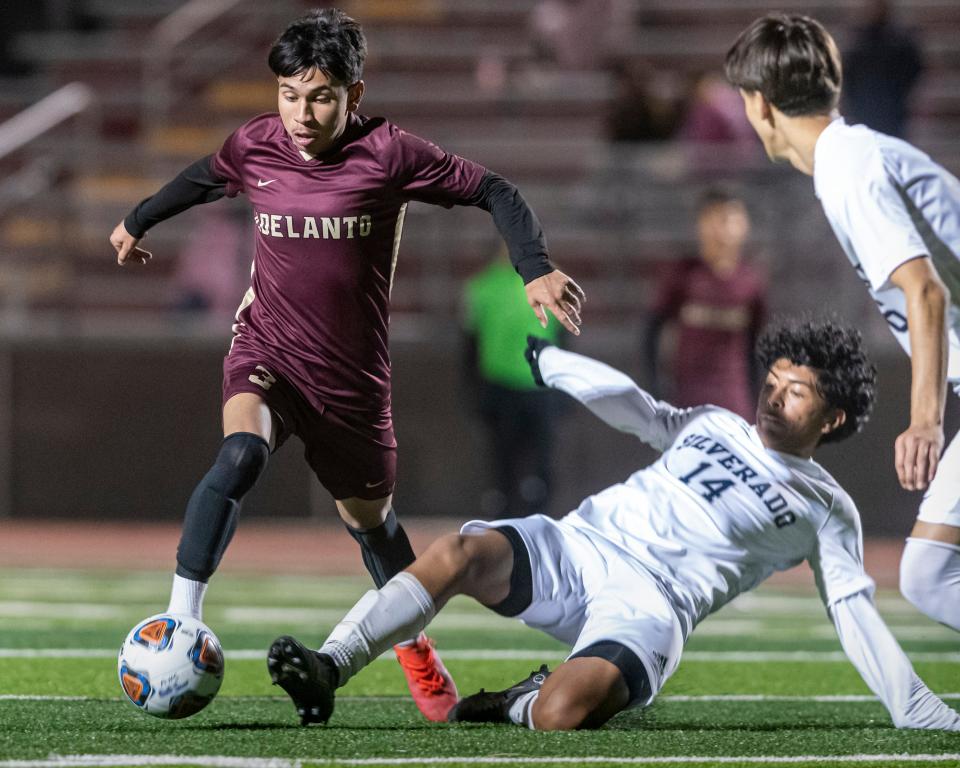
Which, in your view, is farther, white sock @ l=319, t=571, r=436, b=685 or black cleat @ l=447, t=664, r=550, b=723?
black cleat @ l=447, t=664, r=550, b=723

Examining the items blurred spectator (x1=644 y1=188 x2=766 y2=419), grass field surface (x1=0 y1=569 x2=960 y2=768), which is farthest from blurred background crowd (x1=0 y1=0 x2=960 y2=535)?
grass field surface (x1=0 y1=569 x2=960 y2=768)

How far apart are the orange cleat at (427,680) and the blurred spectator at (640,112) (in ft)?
30.8

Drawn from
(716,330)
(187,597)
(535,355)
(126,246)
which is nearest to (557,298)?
(535,355)

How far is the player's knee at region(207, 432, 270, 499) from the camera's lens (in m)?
A: 4.54

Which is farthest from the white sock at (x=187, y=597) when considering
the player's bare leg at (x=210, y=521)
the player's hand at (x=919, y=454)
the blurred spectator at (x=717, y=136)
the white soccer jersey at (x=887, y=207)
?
the blurred spectator at (x=717, y=136)

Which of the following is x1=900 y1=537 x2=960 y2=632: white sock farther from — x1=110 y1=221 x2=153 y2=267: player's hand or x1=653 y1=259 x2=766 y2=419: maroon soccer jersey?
x1=653 y1=259 x2=766 y2=419: maroon soccer jersey

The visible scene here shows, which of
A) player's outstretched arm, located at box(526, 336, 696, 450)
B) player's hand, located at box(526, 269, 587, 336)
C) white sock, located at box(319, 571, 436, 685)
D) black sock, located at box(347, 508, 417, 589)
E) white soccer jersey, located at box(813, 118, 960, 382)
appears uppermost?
white soccer jersey, located at box(813, 118, 960, 382)

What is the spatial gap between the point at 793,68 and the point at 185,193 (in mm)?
1996

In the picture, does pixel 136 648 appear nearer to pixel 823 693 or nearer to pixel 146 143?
pixel 823 693

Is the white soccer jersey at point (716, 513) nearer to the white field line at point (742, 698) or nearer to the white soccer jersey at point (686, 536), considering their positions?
the white soccer jersey at point (686, 536)

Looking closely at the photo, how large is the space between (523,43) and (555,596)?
41.3 feet

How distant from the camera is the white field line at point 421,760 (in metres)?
3.81

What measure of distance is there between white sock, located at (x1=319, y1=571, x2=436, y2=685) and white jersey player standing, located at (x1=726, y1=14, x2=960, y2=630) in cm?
133

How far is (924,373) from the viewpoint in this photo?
414 cm
